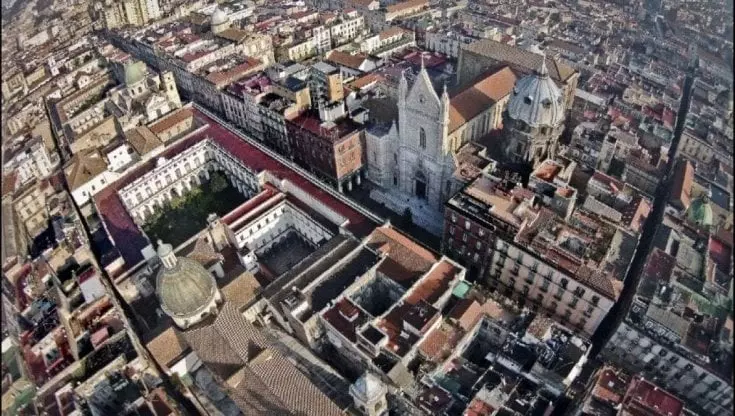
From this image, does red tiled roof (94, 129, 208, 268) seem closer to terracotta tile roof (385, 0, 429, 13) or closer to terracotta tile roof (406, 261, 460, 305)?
terracotta tile roof (406, 261, 460, 305)

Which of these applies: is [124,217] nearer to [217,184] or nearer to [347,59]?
[217,184]

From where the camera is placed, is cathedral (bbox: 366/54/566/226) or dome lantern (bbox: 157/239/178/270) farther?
cathedral (bbox: 366/54/566/226)

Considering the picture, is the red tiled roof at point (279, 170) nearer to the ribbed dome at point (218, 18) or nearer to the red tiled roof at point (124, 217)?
the red tiled roof at point (124, 217)

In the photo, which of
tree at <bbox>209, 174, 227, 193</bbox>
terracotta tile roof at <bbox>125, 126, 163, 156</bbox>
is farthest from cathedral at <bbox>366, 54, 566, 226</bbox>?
terracotta tile roof at <bbox>125, 126, 163, 156</bbox>

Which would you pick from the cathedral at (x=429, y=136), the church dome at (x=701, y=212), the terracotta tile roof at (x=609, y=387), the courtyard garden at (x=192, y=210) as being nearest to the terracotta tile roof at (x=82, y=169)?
the courtyard garden at (x=192, y=210)

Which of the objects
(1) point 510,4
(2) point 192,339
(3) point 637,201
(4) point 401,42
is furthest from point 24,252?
(1) point 510,4

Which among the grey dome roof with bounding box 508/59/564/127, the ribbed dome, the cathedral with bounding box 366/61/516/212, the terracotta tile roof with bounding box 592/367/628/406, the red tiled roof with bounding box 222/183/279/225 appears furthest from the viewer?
→ the ribbed dome

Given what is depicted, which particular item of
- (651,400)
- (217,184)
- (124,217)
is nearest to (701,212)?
(651,400)
